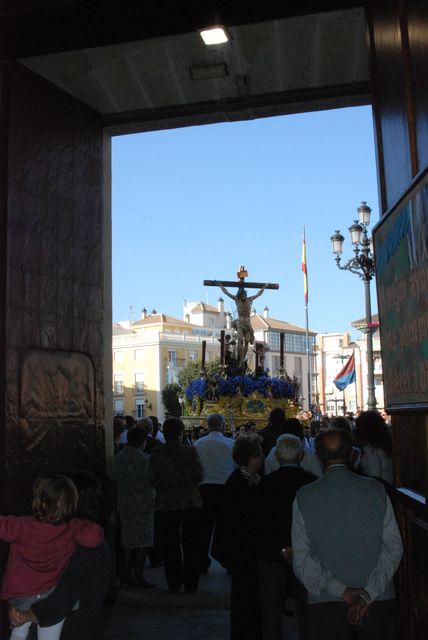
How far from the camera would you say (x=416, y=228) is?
3982 millimetres

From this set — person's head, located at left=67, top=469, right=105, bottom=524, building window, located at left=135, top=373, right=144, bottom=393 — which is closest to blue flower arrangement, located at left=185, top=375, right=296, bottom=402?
person's head, located at left=67, top=469, right=105, bottom=524

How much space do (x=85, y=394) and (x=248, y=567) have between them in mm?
2326

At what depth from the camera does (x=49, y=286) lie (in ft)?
20.4

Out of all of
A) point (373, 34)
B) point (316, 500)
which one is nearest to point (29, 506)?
point (316, 500)

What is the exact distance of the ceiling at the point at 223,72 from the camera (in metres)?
6.06

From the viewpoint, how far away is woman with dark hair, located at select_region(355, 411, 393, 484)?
5875 mm

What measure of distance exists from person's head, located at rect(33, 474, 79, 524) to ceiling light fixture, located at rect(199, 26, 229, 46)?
354 cm

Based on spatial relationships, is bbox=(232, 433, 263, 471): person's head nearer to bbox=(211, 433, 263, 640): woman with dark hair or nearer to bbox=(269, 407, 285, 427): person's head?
bbox=(211, 433, 263, 640): woman with dark hair

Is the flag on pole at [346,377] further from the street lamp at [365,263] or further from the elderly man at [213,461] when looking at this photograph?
the elderly man at [213,461]

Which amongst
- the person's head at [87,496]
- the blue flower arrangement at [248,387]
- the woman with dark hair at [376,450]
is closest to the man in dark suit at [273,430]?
the woman with dark hair at [376,450]

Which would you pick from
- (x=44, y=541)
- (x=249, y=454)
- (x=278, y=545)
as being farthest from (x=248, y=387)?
(x=44, y=541)

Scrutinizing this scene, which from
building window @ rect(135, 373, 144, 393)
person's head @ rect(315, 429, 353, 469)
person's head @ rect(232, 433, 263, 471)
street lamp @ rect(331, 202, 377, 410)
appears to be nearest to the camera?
person's head @ rect(315, 429, 353, 469)

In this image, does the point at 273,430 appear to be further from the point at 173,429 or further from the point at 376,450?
the point at 376,450

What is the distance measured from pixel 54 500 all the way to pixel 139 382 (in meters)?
84.1
